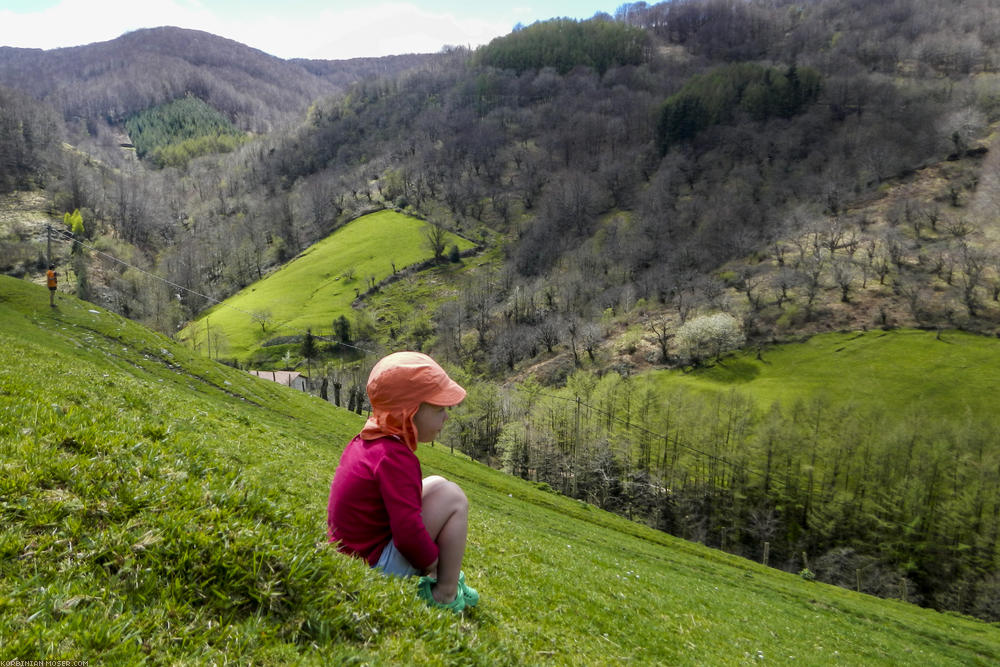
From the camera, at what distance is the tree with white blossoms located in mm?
118312

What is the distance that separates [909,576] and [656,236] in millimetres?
130338

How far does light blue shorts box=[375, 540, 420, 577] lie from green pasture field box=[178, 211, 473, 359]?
147575 mm

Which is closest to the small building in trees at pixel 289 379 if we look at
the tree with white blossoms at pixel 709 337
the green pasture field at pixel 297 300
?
the green pasture field at pixel 297 300

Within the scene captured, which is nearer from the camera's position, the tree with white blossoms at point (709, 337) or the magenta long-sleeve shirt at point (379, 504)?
the magenta long-sleeve shirt at point (379, 504)

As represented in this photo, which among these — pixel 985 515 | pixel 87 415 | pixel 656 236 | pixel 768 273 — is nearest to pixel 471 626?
pixel 87 415

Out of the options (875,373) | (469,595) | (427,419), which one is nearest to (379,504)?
(427,419)

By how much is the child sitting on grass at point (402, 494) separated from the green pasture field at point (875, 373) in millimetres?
105230

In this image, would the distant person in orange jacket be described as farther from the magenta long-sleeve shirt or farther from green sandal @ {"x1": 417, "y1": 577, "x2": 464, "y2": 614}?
green sandal @ {"x1": 417, "y1": 577, "x2": 464, "y2": 614}

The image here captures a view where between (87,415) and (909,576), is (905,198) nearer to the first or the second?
(909,576)

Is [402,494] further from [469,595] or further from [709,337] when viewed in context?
[709,337]

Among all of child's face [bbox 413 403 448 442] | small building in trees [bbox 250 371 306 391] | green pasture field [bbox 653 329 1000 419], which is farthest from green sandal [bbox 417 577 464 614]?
→ small building in trees [bbox 250 371 306 391]

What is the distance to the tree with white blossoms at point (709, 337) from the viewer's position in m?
118

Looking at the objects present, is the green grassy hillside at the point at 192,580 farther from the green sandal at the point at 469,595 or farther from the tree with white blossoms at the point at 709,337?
the tree with white blossoms at the point at 709,337

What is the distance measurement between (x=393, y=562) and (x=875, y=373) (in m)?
123
